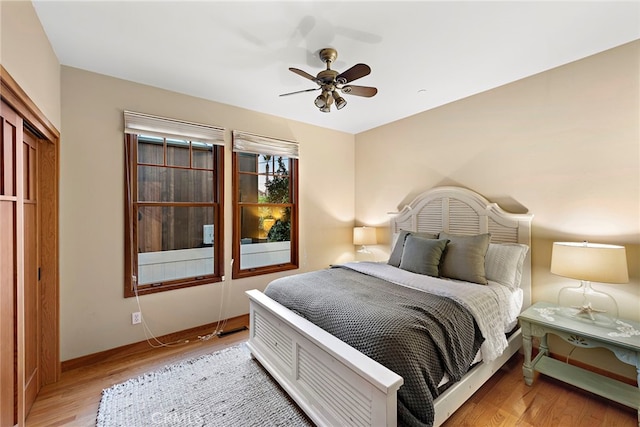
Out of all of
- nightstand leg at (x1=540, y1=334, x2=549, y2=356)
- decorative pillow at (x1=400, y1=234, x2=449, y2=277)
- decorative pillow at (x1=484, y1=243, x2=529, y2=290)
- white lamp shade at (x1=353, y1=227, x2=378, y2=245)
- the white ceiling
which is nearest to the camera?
the white ceiling

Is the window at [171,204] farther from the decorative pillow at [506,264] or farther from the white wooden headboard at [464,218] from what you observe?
the decorative pillow at [506,264]

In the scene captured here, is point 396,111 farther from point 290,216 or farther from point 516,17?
point 290,216

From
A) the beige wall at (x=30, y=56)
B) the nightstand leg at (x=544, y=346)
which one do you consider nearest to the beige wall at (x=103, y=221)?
the beige wall at (x=30, y=56)

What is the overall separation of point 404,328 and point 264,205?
2.59m

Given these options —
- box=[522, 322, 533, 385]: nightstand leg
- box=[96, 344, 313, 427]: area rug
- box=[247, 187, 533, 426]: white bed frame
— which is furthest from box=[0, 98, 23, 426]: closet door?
box=[522, 322, 533, 385]: nightstand leg

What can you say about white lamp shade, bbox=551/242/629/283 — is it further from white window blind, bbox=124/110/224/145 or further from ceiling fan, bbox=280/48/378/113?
white window blind, bbox=124/110/224/145

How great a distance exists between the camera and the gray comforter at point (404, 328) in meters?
1.39

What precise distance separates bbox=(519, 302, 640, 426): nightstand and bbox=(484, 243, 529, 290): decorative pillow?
0.29 meters

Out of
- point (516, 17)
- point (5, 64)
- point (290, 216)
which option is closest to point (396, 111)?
point (516, 17)

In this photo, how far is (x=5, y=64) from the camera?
4.26 feet

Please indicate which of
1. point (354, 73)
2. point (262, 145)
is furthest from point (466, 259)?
point (262, 145)

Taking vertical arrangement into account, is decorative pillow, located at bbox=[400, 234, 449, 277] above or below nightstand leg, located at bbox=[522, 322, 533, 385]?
above

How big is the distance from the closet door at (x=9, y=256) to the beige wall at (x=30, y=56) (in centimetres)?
23

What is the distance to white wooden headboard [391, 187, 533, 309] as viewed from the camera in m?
2.65
